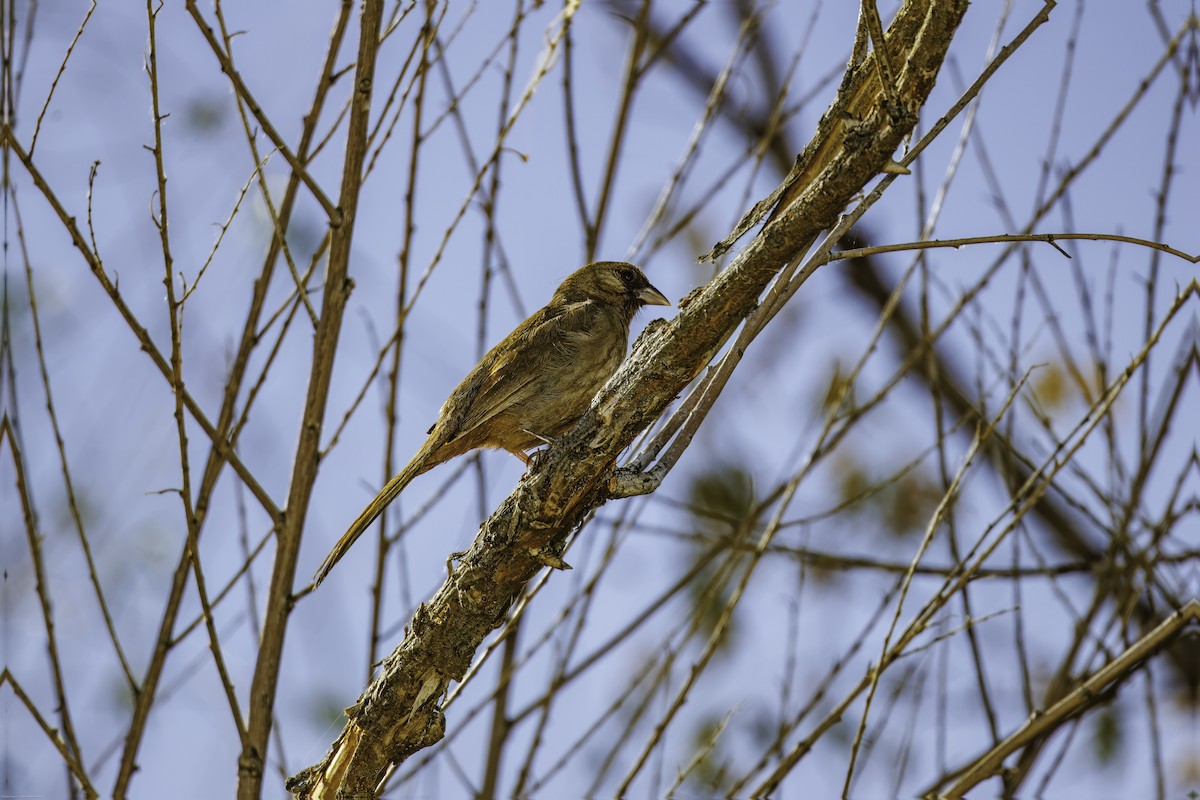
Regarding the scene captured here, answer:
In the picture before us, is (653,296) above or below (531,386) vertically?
above

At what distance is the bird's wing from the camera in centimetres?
396

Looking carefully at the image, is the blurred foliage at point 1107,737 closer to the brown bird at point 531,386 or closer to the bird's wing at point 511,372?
the brown bird at point 531,386

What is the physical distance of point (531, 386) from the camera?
403cm

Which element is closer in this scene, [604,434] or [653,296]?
[604,434]

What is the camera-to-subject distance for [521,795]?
385cm

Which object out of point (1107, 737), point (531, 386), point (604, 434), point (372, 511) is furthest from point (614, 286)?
point (1107, 737)

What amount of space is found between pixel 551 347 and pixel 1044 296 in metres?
1.74

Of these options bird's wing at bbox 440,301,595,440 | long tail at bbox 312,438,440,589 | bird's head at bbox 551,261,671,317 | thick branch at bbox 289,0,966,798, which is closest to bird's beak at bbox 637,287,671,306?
bird's head at bbox 551,261,671,317

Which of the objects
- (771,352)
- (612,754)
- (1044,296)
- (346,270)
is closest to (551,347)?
(346,270)

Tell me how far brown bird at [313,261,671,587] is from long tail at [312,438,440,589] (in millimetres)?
19

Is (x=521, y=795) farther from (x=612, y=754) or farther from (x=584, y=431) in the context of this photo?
(x=584, y=431)

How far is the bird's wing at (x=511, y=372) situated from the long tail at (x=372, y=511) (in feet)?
0.68

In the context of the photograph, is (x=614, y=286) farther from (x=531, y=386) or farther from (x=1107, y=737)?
(x=1107, y=737)

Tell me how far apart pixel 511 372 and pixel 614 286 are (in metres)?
0.75
